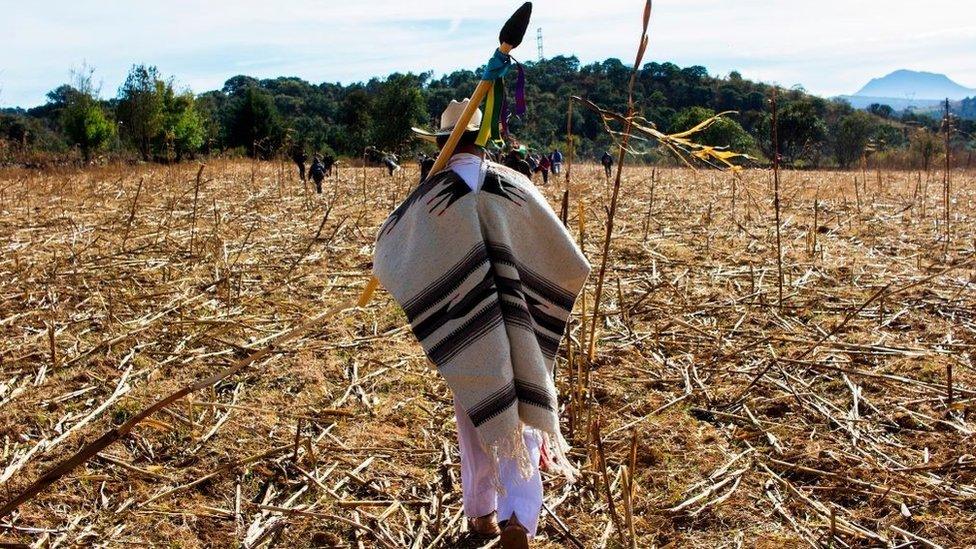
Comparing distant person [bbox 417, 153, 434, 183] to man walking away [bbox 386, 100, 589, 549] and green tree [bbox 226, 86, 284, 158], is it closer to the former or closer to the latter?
man walking away [bbox 386, 100, 589, 549]

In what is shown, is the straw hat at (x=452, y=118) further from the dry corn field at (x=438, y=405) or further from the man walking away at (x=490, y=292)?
the dry corn field at (x=438, y=405)

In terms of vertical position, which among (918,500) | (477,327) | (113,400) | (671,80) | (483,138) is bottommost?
(918,500)

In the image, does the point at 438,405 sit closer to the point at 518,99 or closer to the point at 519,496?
the point at 519,496

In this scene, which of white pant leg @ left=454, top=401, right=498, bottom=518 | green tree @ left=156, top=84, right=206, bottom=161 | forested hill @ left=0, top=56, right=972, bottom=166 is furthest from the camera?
green tree @ left=156, top=84, right=206, bottom=161

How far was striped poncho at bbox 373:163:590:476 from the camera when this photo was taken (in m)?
2.54

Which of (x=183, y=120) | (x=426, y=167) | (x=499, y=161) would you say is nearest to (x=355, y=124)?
(x=183, y=120)

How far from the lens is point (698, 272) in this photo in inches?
266

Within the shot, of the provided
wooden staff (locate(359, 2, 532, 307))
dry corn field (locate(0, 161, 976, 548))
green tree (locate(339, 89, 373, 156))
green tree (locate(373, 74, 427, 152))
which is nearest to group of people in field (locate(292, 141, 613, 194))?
dry corn field (locate(0, 161, 976, 548))

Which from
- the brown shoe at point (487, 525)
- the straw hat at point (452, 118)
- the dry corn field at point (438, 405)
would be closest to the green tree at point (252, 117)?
the dry corn field at point (438, 405)

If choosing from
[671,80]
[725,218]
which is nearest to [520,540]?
[725,218]

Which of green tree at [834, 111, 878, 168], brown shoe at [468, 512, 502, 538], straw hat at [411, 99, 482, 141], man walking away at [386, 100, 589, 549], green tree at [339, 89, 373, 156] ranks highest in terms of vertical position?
green tree at [339, 89, 373, 156]

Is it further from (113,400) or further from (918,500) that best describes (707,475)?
(113,400)

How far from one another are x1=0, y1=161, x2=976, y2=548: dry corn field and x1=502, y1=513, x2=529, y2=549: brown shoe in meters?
0.32

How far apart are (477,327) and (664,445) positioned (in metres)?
1.48
